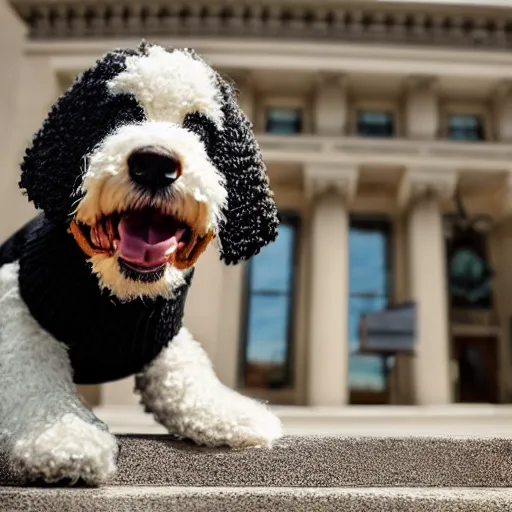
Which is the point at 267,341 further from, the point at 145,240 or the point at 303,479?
the point at 145,240

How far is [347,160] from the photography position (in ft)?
38.7

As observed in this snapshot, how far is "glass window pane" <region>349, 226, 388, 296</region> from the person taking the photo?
42.0 ft

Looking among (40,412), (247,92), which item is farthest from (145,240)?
(247,92)

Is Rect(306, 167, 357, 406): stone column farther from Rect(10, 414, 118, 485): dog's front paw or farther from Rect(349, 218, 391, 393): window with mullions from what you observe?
Rect(10, 414, 118, 485): dog's front paw

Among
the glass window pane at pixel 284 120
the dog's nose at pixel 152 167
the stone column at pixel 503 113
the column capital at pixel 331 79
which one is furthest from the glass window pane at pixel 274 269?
the dog's nose at pixel 152 167

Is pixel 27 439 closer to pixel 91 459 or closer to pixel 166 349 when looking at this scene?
pixel 91 459

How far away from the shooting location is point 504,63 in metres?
12.0

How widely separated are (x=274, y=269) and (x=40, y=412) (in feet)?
37.5

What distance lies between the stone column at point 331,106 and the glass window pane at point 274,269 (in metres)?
2.28

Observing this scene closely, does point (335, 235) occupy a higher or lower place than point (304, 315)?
higher

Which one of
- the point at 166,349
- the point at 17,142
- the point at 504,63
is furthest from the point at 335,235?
the point at 166,349

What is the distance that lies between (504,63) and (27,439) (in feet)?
41.9

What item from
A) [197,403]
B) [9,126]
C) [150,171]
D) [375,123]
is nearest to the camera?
[150,171]

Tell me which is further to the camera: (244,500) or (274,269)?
(274,269)
